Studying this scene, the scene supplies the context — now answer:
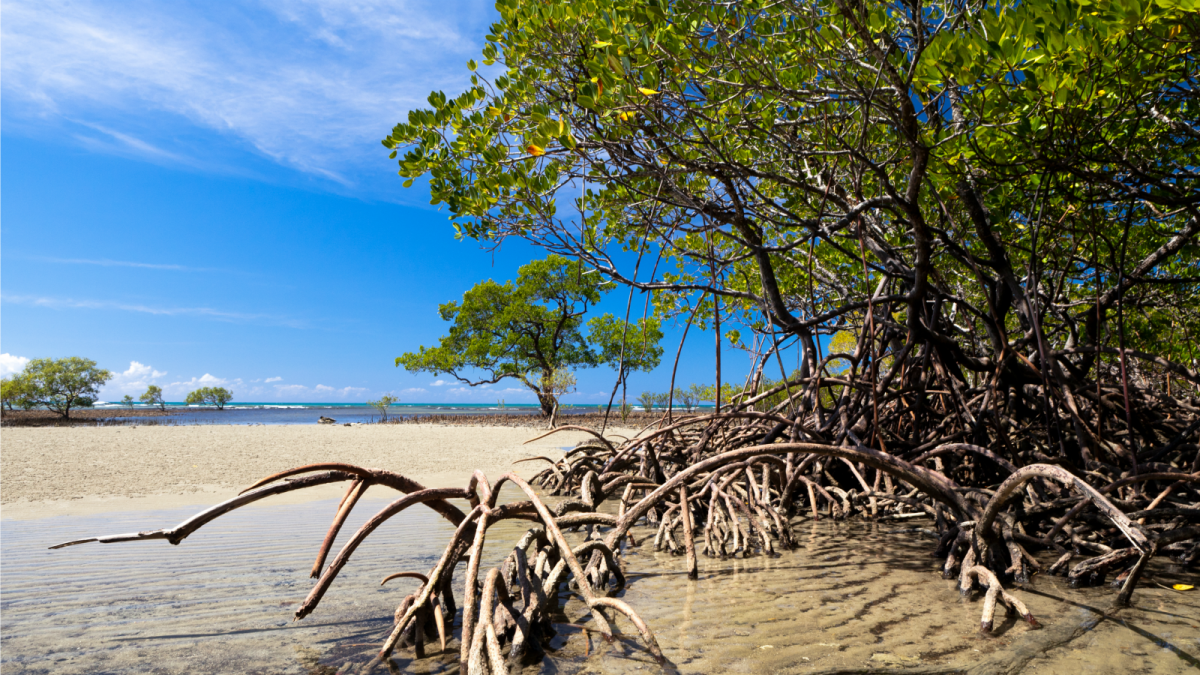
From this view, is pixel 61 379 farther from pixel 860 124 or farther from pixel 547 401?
pixel 860 124

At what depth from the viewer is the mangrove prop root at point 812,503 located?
1688 millimetres

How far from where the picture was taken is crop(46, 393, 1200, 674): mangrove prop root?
1.69 meters

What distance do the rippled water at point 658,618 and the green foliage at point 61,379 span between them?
147 ft

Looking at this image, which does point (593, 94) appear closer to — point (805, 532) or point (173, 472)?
point (805, 532)

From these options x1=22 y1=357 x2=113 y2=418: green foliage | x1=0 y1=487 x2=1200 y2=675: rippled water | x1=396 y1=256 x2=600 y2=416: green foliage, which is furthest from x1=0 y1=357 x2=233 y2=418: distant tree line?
x1=0 y1=487 x2=1200 y2=675: rippled water

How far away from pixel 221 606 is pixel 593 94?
3066 mm

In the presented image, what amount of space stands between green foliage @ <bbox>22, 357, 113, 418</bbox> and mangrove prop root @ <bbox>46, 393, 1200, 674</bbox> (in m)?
45.1

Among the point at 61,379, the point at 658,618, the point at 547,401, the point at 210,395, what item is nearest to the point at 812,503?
the point at 658,618

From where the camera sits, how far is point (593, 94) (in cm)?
334

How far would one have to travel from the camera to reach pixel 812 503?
4.04 meters

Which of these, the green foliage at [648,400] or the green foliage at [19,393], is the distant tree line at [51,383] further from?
the green foliage at [648,400]

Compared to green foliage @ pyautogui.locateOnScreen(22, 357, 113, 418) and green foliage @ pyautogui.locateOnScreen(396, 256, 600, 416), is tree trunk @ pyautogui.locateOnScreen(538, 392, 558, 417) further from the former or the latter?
green foliage @ pyautogui.locateOnScreen(22, 357, 113, 418)

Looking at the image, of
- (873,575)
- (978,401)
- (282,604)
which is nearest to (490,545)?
(282,604)

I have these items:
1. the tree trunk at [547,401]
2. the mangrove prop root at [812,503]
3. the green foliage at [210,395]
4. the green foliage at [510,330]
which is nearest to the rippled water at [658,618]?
the mangrove prop root at [812,503]
